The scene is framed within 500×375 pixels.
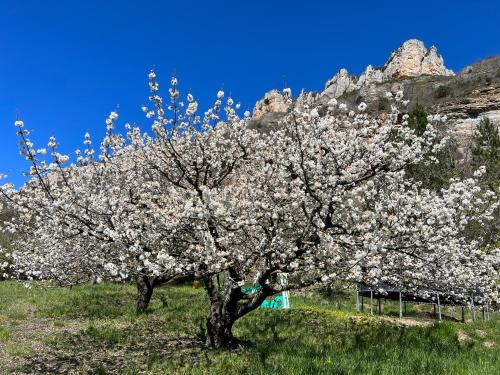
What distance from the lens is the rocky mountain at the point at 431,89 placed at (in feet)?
195

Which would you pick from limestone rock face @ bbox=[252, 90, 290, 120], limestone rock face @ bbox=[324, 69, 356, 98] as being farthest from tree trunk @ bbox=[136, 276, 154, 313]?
limestone rock face @ bbox=[324, 69, 356, 98]

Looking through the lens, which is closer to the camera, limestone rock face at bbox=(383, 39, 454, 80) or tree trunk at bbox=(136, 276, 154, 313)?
tree trunk at bbox=(136, 276, 154, 313)

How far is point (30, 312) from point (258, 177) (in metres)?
11.3

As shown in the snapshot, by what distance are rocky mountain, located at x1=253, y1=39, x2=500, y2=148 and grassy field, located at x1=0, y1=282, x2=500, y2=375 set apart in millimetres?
15419

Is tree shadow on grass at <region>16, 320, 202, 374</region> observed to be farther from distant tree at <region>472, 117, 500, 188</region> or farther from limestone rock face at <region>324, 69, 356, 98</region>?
limestone rock face at <region>324, 69, 356, 98</region>

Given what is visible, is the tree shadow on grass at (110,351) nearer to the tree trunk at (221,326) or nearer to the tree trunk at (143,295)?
the tree trunk at (221,326)

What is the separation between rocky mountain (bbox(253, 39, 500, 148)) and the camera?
59.6 m

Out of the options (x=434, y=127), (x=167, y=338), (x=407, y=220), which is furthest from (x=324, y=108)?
(x=167, y=338)

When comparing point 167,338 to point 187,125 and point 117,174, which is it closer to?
point 117,174

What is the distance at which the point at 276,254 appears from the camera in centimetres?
877

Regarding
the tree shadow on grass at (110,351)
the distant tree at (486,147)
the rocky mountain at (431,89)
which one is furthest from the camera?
the rocky mountain at (431,89)

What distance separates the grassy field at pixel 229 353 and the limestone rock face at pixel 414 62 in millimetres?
104358

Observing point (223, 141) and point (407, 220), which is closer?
point (407, 220)

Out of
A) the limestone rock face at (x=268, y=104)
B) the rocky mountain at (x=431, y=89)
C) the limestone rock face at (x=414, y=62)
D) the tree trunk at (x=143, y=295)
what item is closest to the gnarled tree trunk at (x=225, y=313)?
the tree trunk at (x=143, y=295)
